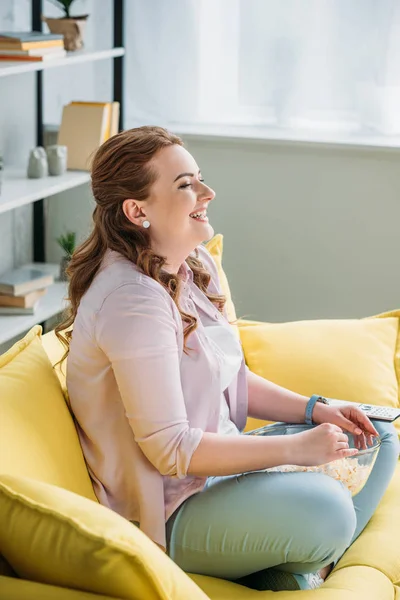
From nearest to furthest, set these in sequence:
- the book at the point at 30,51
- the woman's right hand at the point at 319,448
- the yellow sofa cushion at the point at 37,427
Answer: the yellow sofa cushion at the point at 37,427 → the woman's right hand at the point at 319,448 → the book at the point at 30,51

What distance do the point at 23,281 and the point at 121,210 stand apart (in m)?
1.30

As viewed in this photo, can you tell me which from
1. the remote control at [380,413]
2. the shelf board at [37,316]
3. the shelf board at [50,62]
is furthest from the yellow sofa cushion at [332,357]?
the shelf board at [50,62]

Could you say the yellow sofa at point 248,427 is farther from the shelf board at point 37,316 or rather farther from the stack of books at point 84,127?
the stack of books at point 84,127

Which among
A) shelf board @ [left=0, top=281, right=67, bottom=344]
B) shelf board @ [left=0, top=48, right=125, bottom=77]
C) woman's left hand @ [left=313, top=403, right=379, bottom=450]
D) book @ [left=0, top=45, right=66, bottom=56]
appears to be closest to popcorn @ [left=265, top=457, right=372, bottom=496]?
woman's left hand @ [left=313, top=403, right=379, bottom=450]

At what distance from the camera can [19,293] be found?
2855 mm

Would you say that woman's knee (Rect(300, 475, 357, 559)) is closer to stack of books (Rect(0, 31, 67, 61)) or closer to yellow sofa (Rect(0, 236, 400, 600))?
yellow sofa (Rect(0, 236, 400, 600))

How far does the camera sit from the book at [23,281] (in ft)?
9.36

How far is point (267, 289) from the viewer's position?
3.32 meters

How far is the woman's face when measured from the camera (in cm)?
165

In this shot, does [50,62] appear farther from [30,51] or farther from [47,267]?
[47,267]

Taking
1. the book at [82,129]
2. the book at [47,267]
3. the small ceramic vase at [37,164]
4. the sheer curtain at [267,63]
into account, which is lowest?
the book at [47,267]

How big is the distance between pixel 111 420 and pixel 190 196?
43 cm

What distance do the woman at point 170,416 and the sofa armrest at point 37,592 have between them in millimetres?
404

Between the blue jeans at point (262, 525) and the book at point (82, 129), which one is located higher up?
the book at point (82, 129)
